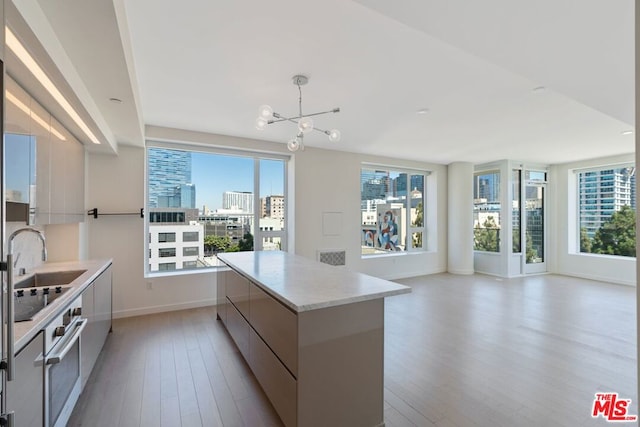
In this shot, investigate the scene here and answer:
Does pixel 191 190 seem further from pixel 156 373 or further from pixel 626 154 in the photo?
pixel 626 154

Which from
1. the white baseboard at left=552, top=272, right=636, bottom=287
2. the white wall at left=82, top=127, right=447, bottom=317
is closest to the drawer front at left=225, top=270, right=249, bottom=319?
the white wall at left=82, top=127, right=447, bottom=317

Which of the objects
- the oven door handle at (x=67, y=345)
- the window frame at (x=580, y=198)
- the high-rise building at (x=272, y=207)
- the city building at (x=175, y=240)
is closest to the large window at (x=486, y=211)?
the window frame at (x=580, y=198)

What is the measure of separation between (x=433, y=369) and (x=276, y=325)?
1654 mm

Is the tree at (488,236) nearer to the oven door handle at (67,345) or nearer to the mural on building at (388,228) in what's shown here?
the mural on building at (388,228)

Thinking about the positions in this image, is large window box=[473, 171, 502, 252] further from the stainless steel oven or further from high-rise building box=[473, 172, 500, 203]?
the stainless steel oven

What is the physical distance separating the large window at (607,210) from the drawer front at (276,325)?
7.89 m

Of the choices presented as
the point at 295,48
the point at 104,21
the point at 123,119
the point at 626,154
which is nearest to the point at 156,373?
the point at 123,119

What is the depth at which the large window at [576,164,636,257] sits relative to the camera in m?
6.34

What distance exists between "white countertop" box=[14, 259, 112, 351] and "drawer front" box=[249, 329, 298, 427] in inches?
50.9

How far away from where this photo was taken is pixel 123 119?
3.02 meters

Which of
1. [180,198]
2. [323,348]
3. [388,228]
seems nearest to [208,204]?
[180,198]

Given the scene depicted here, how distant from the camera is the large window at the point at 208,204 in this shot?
453cm

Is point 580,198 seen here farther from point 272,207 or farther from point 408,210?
point 272,207

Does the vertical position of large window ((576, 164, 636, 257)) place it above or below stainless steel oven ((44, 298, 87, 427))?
above
